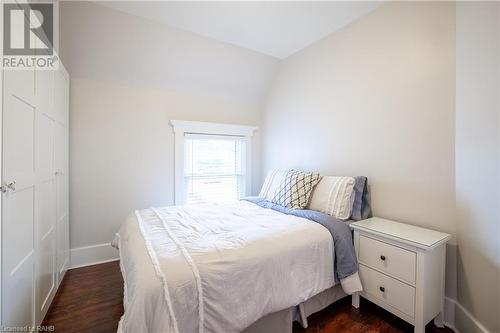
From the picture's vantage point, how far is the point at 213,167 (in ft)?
11.3

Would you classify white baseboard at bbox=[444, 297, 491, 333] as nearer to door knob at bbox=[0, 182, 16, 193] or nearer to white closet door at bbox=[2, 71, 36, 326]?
white closet door at bbox=[2, 71, 36, 326]

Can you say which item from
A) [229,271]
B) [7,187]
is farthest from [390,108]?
[7,187]

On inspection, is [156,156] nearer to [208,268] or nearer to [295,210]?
[295,210]

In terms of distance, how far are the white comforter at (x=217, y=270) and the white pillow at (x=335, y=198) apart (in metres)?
0.37

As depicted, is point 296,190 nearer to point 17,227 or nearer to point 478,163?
point 478,163

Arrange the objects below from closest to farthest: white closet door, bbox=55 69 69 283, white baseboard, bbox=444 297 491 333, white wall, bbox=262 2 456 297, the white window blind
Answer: white baseboard, bbox=444 297 491 333 < white wall, bbox=262 2 456 297 < white closet door, bbox=55 69 69 283 < the white window blind

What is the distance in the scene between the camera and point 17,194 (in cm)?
123

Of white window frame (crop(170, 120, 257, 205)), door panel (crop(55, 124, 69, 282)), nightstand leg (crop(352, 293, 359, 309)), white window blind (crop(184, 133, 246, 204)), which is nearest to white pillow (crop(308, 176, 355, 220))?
nightstand leg (crop(352, 293, 359, 309))

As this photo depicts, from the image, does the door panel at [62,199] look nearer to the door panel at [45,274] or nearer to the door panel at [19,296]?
the door panel at [45,274]

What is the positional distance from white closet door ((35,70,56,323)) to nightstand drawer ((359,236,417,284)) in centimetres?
235

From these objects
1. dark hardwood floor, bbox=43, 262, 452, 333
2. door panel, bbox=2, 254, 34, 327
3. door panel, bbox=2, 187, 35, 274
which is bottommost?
dark hardwood floor, bbox=43, 262, 452, 333

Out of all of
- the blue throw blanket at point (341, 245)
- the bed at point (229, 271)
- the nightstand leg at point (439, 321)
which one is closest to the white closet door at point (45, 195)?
the bed at point (229, 271)

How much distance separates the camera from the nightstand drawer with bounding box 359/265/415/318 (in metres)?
1.51

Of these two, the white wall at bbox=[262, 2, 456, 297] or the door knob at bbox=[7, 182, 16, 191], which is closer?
the door knob at bbox=[7, 182, 16, 191]
